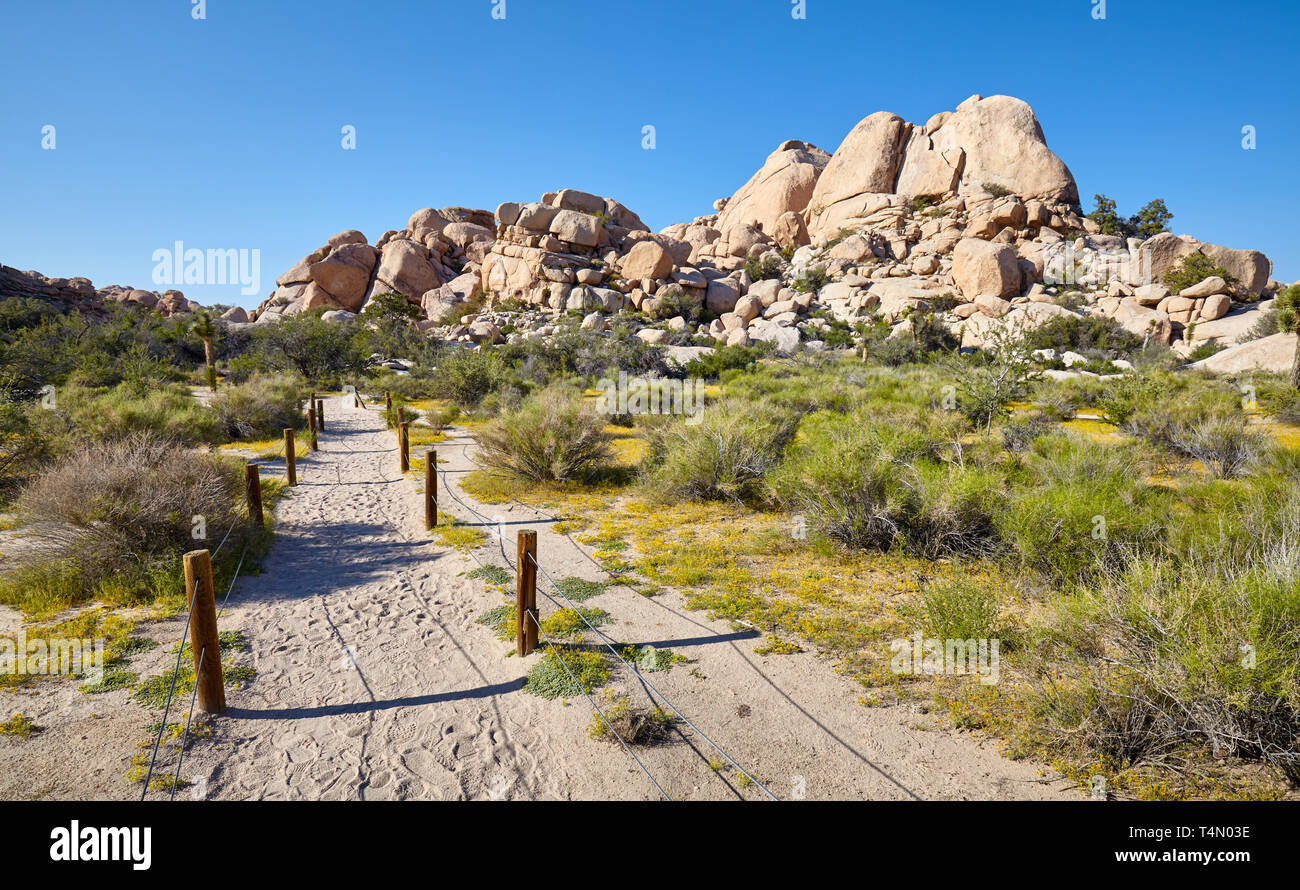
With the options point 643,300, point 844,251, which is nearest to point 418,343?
point 643,300

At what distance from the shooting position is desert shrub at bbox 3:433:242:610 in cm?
549

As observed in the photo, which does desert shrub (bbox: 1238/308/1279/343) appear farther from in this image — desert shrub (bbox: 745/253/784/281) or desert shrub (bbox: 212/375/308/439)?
desert shrub (bbox: 212/375/308/439)

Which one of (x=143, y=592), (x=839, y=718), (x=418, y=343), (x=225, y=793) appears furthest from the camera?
(x=418, y=343)

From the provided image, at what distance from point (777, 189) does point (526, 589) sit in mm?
62865

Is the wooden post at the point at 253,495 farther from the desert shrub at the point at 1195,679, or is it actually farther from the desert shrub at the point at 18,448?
the desert shrub at the point at 1195,679

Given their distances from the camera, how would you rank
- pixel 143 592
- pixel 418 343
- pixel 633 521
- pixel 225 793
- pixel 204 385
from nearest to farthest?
pixel 225 793 < pixel 143 592 < pixel 633 521 < pixel 204 385 < pixel 418 343

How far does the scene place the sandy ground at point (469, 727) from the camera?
3.31 m

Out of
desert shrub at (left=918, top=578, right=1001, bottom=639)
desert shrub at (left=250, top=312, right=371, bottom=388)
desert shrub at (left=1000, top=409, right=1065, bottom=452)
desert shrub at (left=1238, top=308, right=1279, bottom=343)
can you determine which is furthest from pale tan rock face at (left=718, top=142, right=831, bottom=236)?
desert shrub at (left=918, top=578, right=1001, bottom=639)

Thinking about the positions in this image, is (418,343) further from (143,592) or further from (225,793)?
(225,793)

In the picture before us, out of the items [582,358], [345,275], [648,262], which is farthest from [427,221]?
[582,358]

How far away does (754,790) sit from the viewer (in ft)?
10.8
